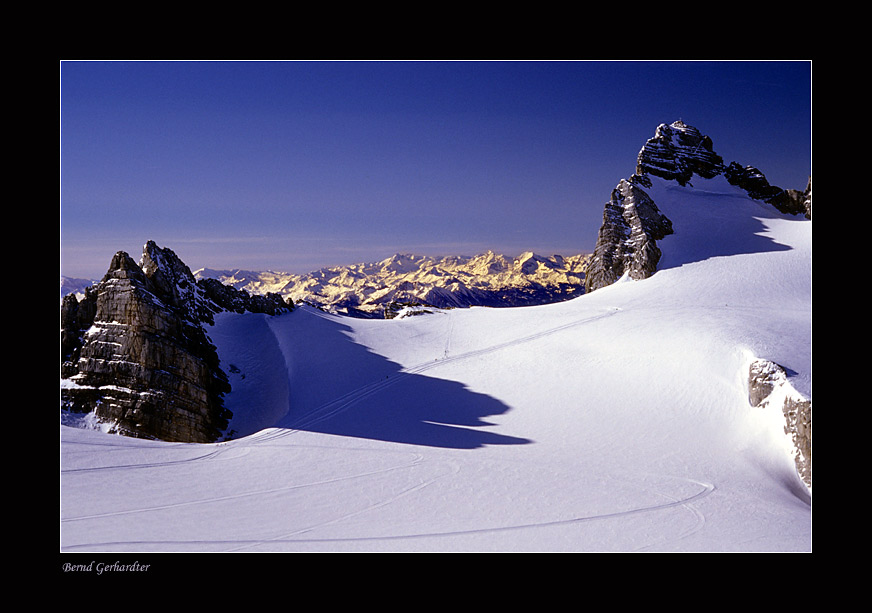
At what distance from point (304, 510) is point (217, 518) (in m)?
2.11

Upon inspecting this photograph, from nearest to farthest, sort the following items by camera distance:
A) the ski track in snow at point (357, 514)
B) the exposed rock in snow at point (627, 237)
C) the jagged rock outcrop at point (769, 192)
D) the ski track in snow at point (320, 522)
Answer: the ski track in snow at point (357, 514) < the ski track in snow at point (320, 522) < the exposed rock in snow at point (627, 237) < the jagged rock outcrop at point (769, 192)

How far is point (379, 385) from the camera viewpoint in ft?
80.5

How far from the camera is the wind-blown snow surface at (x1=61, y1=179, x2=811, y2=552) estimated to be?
11438 mm

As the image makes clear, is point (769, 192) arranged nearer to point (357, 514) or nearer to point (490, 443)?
point (490, 443)

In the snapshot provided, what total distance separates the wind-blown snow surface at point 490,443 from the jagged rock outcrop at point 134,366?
8.51 ft

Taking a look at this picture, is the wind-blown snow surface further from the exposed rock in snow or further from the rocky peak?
the rocky peak

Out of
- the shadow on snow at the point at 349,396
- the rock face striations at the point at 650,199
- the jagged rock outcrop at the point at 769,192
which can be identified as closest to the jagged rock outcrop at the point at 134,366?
the shadow on snow at the point at 349,396

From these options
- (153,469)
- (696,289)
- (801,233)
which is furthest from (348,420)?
(801,233)

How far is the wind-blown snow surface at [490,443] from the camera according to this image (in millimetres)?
11438

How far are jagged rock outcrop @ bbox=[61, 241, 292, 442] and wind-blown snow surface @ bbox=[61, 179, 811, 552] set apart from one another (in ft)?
8.51

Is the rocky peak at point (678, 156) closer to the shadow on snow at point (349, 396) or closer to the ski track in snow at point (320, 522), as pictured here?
the shadow on snow at point (349, 396)

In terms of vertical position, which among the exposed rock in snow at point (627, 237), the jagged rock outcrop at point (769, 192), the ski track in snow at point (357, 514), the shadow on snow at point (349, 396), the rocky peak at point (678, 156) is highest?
the rocky peak at point (678, 156)

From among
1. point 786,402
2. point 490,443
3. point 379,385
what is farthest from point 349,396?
point 786,402

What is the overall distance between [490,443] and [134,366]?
18768 millimetres
